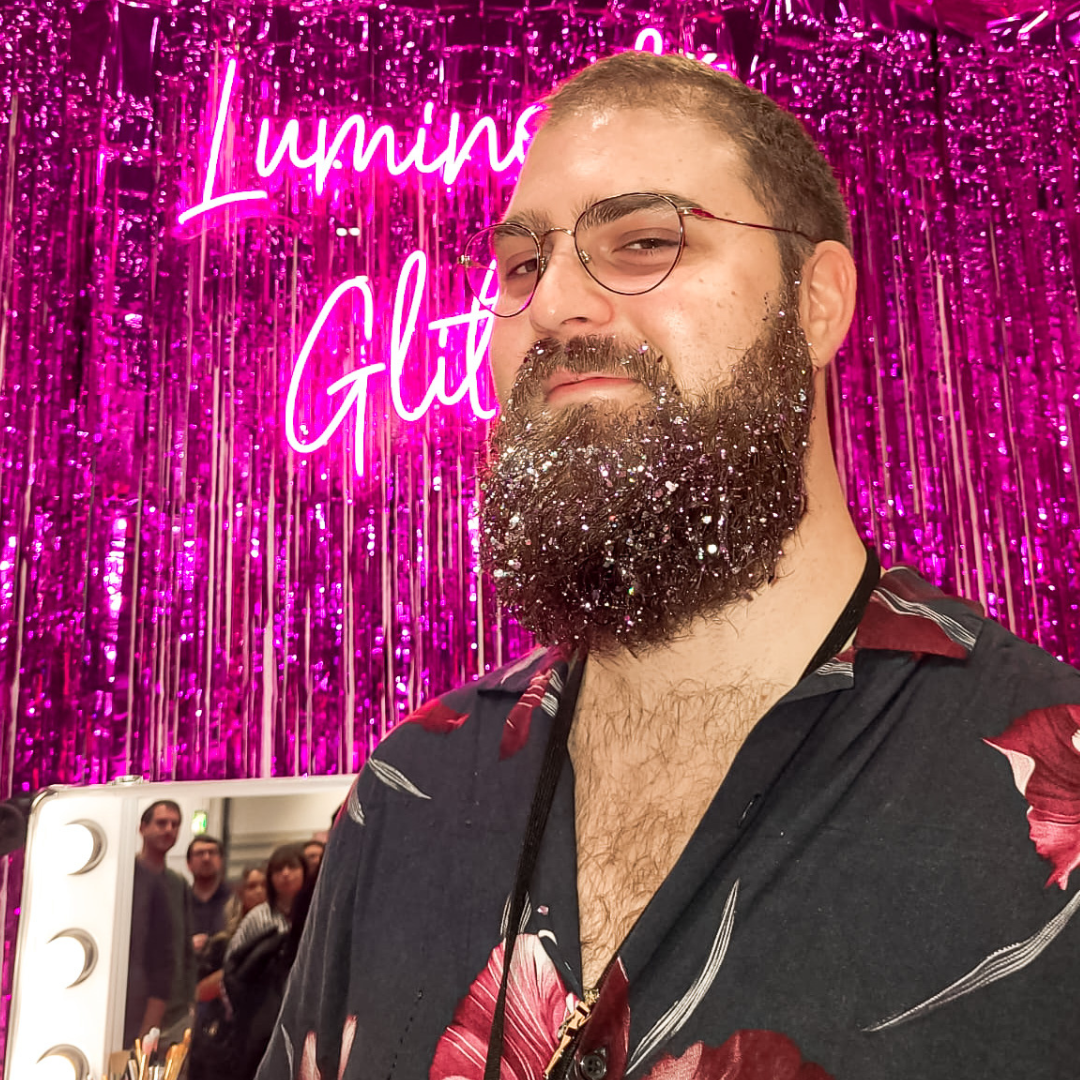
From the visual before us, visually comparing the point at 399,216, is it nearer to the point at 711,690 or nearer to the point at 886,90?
the point at 886,90

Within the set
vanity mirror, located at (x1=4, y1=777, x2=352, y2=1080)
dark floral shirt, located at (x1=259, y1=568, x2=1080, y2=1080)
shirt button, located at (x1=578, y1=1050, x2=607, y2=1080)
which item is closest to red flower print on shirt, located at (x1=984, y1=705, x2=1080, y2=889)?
dark floral shirt, located at (x1=259, y1=568, x2=1080, y2=1080)

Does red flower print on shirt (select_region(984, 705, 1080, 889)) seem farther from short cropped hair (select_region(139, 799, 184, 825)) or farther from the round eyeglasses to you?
short cropped hair (select_region(139, 799, 184, 825))

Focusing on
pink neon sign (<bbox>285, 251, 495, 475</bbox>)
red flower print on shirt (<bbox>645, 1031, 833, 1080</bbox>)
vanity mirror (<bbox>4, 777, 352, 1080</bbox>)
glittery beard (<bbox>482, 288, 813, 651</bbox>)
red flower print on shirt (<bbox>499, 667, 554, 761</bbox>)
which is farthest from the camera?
pink neon sign (<bbox>285, 251, 495, 475</bbox>)

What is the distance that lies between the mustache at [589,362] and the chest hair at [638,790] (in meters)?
0.32

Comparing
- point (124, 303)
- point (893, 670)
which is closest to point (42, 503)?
point (124, 303)

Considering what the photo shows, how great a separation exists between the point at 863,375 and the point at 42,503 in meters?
2.05

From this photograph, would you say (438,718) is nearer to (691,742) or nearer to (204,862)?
(691,742)

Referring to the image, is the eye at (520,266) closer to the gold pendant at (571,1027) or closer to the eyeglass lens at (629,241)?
the eyeglass lens at (629,241)

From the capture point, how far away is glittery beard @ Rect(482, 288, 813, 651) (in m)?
0.86

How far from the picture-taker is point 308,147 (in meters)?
2.31

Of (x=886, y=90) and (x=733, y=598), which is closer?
(x=733, y=598)

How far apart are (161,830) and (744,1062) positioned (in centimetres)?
101

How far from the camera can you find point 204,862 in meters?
1.35

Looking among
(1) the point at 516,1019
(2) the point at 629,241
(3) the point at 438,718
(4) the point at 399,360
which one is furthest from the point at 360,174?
(1) the point at 516,1019
